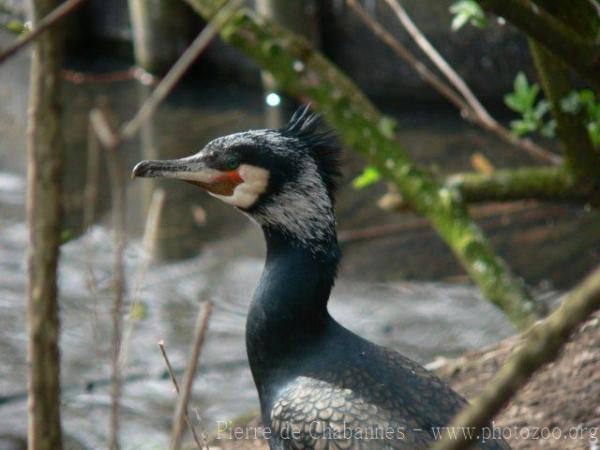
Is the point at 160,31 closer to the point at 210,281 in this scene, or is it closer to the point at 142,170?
the point at 210,281

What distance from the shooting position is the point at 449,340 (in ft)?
19.4

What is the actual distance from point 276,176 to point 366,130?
224cm

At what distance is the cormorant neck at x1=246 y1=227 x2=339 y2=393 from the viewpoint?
10.8 ft

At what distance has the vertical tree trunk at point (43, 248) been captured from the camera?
6.27 feet

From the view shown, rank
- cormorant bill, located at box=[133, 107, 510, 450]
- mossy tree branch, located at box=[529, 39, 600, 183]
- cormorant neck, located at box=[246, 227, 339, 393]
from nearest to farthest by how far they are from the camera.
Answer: cormorant bill, located at box=[133, 107, 510, 450] → cormorant neck, located at box=[246, 227, 339, 393] → mossy tree branch, located at box=[529, 39, 600, 183]

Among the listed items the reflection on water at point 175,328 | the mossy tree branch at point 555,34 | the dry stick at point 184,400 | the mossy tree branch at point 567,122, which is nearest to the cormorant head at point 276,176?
the mossy tree branch at point 555,34

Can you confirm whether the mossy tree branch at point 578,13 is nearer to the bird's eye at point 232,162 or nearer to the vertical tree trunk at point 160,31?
the bird's eye at point 232,162

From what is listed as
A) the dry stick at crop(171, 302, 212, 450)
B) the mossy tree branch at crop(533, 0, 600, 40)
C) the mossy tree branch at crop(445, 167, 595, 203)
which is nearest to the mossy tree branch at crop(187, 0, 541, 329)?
the mossy tree branch at crop(445, 167, 595, 203)

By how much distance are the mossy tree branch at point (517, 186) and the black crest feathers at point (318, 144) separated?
6.82ft

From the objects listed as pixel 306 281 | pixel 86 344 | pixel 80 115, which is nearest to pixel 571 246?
pixel 86 344

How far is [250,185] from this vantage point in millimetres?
3381

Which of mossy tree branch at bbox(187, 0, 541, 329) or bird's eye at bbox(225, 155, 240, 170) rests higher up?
bird's eye at bbox(225, 155, 240, 170)

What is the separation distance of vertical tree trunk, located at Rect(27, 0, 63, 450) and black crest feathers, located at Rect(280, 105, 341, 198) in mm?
1518

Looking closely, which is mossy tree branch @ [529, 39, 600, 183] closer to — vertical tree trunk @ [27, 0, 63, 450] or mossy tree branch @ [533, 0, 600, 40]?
mossy tree branch @ [533, 0, 600, 40]
